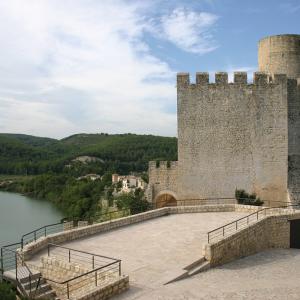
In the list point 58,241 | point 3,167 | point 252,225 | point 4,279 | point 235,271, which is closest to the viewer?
point 4,279

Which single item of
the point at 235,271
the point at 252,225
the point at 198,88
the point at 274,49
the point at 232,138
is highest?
the point at 274,49

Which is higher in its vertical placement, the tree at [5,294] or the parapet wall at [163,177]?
the parapet wall at [163,177]

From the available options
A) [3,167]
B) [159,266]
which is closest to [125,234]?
[159,266]

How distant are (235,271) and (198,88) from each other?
9713mm

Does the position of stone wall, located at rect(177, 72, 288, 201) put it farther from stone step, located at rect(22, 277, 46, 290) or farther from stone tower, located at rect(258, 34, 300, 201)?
stone step, located at rect(22, 277, 46, 290)

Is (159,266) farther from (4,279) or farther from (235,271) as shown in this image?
(4,279)

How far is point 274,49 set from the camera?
18.9 metres

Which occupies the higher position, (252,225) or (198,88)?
(198,88)

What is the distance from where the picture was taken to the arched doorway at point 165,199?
64.8ft

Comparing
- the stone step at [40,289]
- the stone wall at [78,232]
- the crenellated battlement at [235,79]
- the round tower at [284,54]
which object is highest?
the round tower at [284,54]

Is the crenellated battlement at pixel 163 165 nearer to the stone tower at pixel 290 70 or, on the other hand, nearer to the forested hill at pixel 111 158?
the stone tower at pixel 290 70

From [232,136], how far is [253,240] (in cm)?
637

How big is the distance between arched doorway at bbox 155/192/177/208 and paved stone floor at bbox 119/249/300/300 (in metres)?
8.04

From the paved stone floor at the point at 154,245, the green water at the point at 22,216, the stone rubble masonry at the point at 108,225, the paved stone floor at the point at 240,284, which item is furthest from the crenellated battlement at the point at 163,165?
the green water at the point at 22,216
